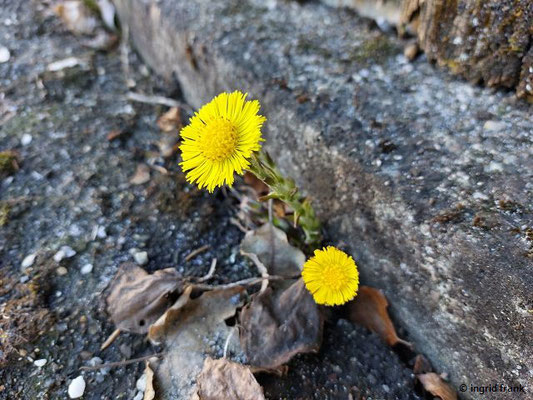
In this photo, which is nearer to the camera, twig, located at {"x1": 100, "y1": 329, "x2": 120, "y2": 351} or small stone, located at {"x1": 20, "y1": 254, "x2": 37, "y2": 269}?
twig, located at {"x1": 100, "y1": 329, "x2": 120, "y2": 351}

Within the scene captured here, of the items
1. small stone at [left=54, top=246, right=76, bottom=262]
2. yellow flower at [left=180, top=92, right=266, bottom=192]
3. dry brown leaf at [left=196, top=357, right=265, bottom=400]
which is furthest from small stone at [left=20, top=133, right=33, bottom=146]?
dry brown leaf at [left=196, top=357, right=265, bottom=400]

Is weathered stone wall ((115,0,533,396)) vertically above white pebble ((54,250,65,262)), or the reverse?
weathered stone wall ((115,0,533,396))

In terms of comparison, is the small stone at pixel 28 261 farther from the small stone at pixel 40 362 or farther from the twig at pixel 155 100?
the twig at pixel 155 100

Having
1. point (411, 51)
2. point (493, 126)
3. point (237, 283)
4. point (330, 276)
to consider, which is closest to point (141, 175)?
point (237, 283)

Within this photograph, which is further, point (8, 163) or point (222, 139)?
point (8, 163)

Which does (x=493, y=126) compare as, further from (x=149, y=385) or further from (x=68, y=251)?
(x=68, y=251)

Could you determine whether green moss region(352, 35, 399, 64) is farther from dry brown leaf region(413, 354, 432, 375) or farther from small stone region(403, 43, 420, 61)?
dry brown leaf region(413, 354, 432, 375)

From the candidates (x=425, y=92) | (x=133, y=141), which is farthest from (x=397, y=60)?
(x=133, y=141)

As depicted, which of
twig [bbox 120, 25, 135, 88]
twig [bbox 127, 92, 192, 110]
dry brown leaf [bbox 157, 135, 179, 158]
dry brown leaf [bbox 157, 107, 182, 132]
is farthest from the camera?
twig [bbox 120, 25, 135, 88]
